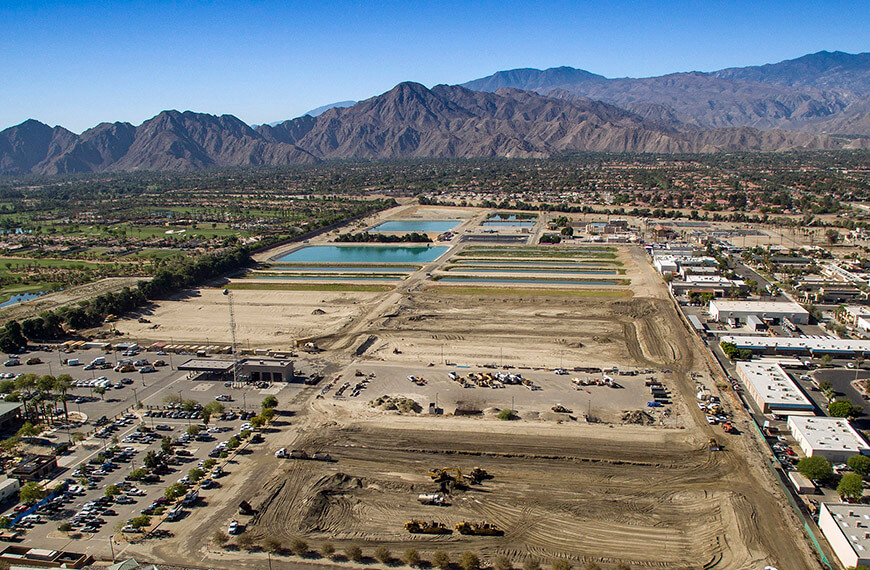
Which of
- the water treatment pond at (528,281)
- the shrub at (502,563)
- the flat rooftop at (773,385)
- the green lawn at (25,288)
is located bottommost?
the shrub at (502,563)

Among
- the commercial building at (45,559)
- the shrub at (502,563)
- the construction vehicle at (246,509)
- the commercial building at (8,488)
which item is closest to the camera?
the shrub at (502,563)

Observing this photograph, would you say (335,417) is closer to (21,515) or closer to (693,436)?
(21,515)

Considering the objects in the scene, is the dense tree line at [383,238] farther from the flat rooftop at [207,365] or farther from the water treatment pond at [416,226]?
the flat rooftop at [207,365]

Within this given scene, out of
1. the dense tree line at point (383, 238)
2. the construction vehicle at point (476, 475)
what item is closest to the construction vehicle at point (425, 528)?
the construction vehicle at point (476, 475)

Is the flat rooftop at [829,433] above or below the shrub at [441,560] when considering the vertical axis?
above

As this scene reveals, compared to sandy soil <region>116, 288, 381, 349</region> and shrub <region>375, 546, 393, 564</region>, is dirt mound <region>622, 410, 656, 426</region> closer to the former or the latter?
shrub <region>375, 546, 393, 564</region>

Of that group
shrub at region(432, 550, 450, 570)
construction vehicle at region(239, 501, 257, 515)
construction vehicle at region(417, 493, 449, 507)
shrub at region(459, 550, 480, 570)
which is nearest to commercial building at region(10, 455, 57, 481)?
construction vehicle at region(239, 501, 257, 515)
